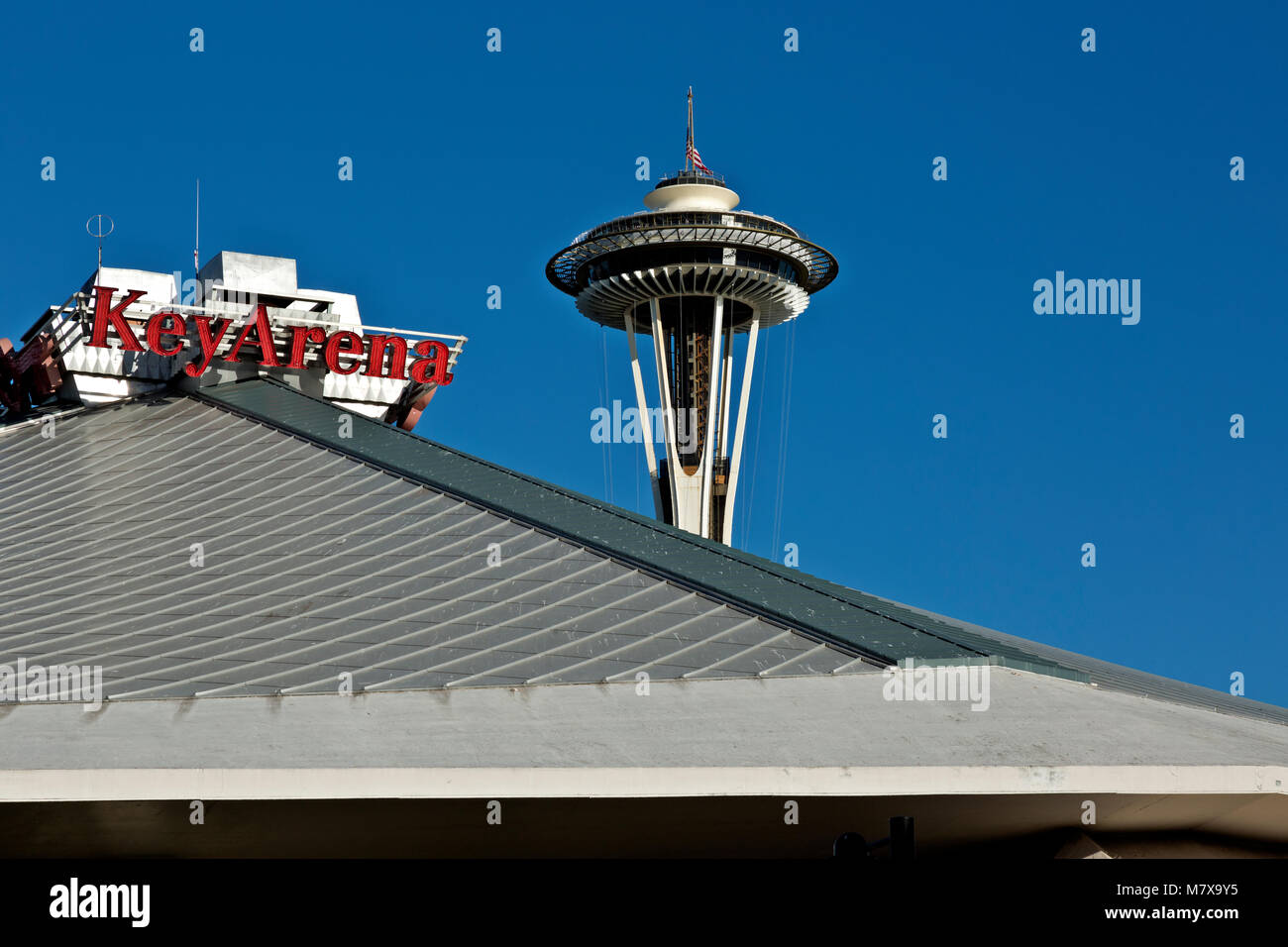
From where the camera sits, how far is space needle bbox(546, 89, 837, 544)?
316 feet

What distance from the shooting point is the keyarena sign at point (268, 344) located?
1513 inches

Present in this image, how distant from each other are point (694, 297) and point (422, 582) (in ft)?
256

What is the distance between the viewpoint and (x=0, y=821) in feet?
56.3

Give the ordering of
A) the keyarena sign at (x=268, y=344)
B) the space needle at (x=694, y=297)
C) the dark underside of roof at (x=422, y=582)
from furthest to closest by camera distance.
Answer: the space needle at (x=694, y=297) < the keyarena sign at (x=268, y=344) < the dark underside of roof at (x=422, y=582)

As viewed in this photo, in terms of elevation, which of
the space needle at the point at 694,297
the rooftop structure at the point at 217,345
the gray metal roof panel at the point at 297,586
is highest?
the space needle at the point at 694,297

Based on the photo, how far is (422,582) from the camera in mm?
23203

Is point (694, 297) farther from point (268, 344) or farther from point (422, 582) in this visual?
point (422, 582)

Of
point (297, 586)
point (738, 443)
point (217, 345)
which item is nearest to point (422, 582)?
point (297, 586)

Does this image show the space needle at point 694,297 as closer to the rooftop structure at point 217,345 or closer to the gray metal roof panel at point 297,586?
the rooftop structure at point 217,345

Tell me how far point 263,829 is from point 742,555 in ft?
36.5

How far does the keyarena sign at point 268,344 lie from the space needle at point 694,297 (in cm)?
5361

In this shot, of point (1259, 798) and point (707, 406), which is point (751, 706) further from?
point (707, 406)

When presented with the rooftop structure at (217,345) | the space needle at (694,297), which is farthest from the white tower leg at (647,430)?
the rooftop structure at (217,345)
